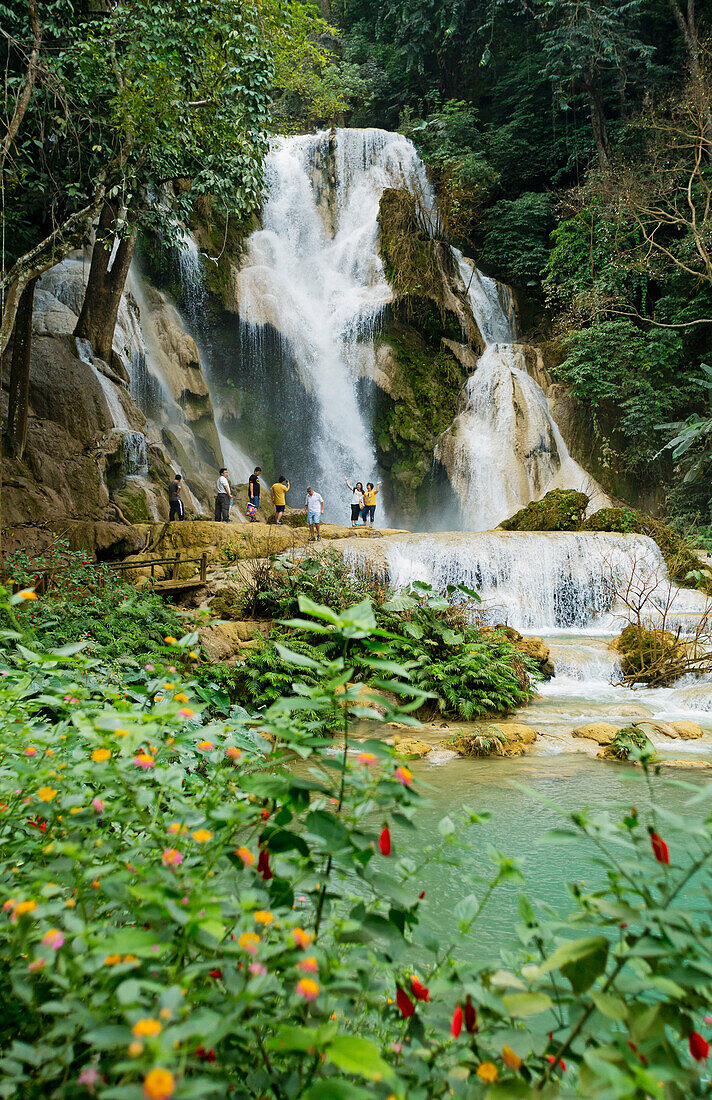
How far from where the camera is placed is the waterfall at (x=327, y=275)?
20.9 m

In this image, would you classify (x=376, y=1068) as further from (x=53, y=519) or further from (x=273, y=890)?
(x=53, y=519)

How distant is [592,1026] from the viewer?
3.34 ft

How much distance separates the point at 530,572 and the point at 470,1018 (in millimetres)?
11775

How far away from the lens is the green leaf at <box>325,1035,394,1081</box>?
79 cm

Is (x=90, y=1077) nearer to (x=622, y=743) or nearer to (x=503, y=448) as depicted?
(x=622, y=743)

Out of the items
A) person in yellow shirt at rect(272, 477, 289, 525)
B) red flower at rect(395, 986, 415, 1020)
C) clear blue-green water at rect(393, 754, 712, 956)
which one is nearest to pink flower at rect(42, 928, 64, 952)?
red flower at rect(395, 986, 415, 1020)

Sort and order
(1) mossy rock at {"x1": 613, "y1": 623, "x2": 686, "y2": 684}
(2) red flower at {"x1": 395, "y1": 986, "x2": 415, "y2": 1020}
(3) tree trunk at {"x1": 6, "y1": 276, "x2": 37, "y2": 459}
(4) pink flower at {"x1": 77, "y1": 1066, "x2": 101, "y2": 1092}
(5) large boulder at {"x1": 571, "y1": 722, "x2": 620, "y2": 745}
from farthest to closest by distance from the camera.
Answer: (3) tree trunk at {"x1": 6, "y1": 276, "x2": 37, "y2": 459} → (1) mossy rock at {"x1": 613, "y1": 623, "x2": 686, "y2": 684} → (5) large boulder at {"x1": 571, "y1": 722, "x2": 620, "y2": 745} → (2) red flower at {"x1": 395, "y1": 986, "x2": 415, "y2": 1020} → (4) pink flower at {"x1": 77, "y1": 1066, "x2": 101, "y2": 1092}

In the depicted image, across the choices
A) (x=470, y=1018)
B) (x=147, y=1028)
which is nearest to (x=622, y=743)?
(x=470, y=1018)

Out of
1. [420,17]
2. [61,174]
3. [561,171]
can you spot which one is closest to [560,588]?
[61,174]

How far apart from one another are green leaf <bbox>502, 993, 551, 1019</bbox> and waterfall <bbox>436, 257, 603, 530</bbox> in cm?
1883

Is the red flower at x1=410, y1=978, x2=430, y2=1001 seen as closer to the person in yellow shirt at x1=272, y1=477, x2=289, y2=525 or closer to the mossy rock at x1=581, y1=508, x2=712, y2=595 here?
the mossy rock at x1=581, y1=508, x2=712, y2=595

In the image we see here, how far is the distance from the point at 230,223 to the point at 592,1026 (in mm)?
22558

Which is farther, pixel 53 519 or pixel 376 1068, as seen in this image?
pixel 53 519

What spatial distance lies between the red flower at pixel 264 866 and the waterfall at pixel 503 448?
18.7 meters
